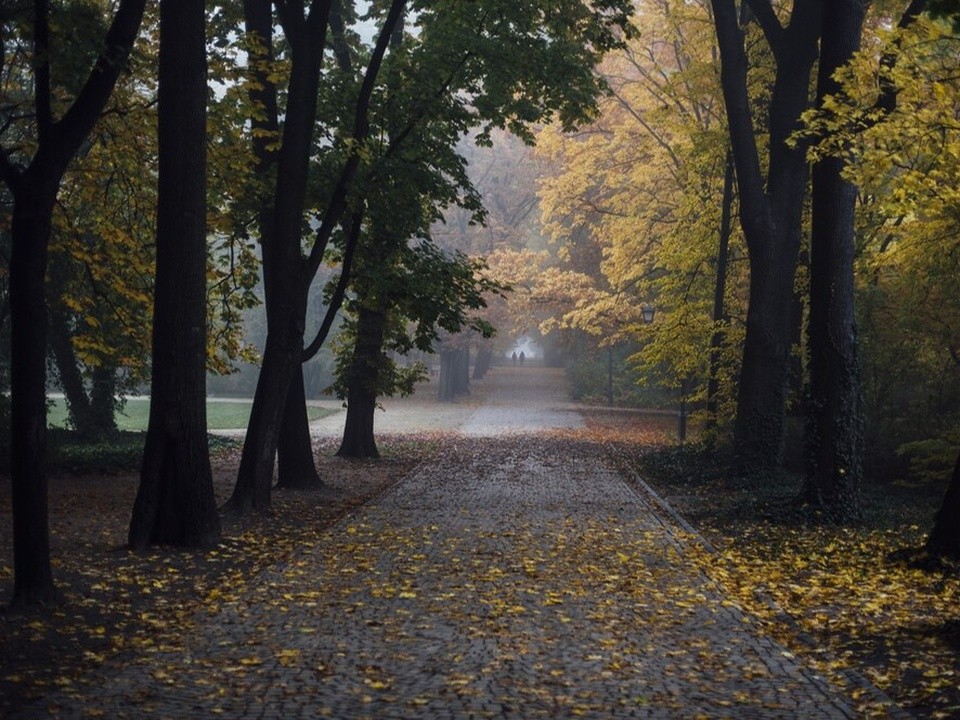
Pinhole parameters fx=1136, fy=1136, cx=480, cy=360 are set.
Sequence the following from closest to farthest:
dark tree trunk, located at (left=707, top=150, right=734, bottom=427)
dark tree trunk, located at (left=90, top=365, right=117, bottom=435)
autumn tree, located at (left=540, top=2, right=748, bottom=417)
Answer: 1. dark tree trunk, located at (left=707, top=150, right=734, bottom=427)
2. autumn tree, located at (left=540, top=2, right=748, bottom=417)
3. dark tree trunk, located at (left=90, top=365, right=117, bottom=435)

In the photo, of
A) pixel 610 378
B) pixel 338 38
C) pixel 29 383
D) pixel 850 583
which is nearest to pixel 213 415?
pixel 610 378

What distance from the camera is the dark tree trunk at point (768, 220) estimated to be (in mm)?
17938

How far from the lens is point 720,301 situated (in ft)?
77.4

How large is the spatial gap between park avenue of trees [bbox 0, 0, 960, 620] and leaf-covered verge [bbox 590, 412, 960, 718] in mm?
613

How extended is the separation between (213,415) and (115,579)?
35107 millimetres

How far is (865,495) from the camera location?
637 inches

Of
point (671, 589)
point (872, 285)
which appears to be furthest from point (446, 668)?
point (872, 285)

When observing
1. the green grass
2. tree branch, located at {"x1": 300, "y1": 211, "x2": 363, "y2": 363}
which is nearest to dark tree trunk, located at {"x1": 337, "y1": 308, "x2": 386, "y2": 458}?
tree branch, located at {"x1": 300, "y1": 211, "x2": 363, "y2": 363}

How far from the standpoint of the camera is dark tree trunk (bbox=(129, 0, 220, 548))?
10930mm

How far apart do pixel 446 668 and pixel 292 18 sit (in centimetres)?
992

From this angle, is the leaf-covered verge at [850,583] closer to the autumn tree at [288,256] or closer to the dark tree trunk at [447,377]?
the autumn tree at [288,256]

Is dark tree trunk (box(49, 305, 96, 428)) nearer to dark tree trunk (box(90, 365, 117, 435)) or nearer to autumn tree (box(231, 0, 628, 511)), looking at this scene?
dark tree trunk (box(90, 365, 117, 435))

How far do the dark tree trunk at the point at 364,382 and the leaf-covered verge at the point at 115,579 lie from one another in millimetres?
4704

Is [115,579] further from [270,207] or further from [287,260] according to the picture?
[270,207]
